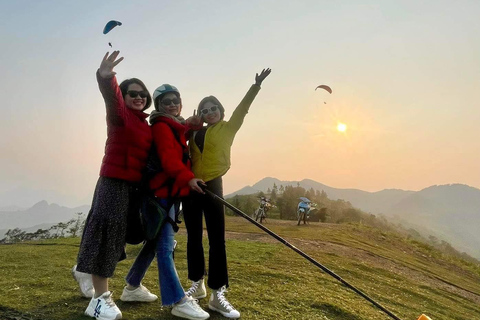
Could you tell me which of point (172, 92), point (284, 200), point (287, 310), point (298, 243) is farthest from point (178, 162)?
point (284, 200)

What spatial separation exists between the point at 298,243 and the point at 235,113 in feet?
27.5

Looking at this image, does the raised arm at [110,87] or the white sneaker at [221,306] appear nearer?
the raised arm at [110,87]

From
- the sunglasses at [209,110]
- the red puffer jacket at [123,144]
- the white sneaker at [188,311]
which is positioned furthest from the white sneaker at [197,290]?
the sunglasses at [209,110]

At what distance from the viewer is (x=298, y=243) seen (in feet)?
37.0

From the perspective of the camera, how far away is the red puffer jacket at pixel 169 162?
3.23 m

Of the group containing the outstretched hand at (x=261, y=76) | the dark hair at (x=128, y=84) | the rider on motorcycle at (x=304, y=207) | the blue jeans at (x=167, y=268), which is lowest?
the blue jeans at (x=167, y=268)

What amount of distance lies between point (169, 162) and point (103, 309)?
142 centimetres

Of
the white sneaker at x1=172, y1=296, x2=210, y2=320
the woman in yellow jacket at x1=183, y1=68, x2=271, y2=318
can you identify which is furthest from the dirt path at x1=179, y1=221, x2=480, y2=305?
the white sneaker at x1=172, y1=296, x2=210, y2=320

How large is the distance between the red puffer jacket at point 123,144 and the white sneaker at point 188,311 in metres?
1.25

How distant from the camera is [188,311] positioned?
130 inches

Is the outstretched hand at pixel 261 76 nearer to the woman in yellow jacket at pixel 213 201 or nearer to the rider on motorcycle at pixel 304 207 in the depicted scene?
the woman in yellow jacket at pixel 213 201

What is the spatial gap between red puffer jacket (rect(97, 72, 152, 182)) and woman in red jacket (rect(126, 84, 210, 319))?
16 centimetres

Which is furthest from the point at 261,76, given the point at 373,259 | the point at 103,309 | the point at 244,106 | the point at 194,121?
the point at 373,259

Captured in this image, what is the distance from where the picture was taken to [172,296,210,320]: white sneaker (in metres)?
3.28
